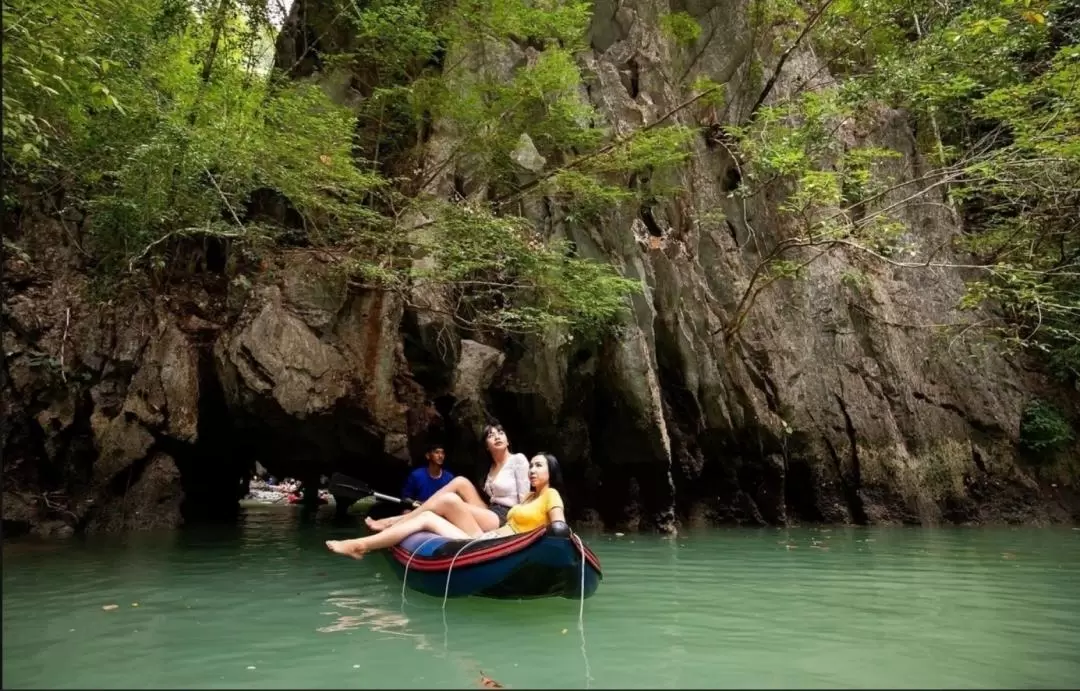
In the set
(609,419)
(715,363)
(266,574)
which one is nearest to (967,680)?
(266,574)

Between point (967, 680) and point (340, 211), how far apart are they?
27.1 ft

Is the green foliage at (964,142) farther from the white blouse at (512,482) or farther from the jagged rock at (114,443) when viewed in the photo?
the jagged rock at (114,443)

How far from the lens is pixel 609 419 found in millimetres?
11258

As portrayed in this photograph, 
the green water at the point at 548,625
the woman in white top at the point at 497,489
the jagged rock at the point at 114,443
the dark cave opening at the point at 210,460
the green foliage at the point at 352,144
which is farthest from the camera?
the dark cave opening at the point at 210,460

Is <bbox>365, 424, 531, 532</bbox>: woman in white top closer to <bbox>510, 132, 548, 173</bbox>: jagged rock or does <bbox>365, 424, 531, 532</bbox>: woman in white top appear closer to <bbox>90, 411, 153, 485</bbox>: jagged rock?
<bbox>90, 411, 153, 485</bbox>: jagged rock

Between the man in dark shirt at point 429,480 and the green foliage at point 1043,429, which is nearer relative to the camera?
the man in dark shirt at point 429,480

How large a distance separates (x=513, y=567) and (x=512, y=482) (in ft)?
5.13

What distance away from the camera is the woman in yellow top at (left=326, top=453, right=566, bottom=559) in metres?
4.92

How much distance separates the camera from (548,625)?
4.32 metres

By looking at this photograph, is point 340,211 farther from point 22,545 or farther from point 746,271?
point 746,271

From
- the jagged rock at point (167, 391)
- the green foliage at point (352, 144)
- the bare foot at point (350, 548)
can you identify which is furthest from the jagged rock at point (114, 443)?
the bare foot at point (350, 548)

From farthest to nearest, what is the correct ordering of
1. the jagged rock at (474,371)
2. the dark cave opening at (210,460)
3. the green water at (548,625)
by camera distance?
1. the jagged rock at (474,371)
2. the dark cave opening at (210,460)
3. the green water at (548,625)

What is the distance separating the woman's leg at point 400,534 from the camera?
5.55 metres

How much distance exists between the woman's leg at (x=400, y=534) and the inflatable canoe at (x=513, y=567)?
45 cm
